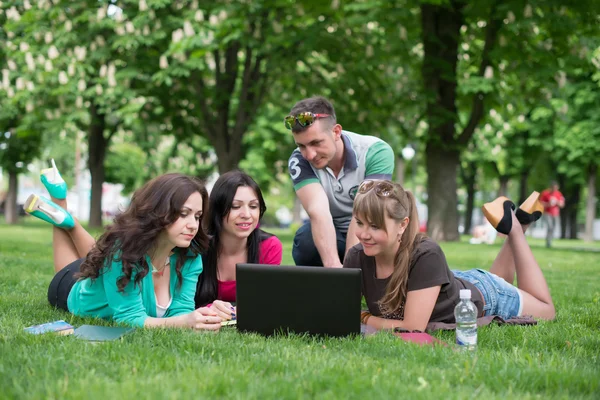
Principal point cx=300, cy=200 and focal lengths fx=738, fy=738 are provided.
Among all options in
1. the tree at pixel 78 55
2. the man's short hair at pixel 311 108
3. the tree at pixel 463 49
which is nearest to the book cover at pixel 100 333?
the man's short hair at pixel 311 108

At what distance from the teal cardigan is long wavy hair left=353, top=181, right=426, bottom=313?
1.34 m

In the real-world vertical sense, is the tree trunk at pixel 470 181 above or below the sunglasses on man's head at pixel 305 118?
above

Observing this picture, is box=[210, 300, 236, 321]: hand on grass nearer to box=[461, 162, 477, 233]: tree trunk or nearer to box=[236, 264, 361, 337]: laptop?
box=[236, 264, 361, 337]: laptop

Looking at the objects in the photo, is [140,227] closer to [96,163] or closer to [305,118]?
[305,118]

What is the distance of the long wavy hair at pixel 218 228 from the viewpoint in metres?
5.46

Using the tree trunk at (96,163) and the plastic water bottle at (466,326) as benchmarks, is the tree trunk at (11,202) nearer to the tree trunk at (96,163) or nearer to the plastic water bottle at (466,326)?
the tree trunk at (96,163)

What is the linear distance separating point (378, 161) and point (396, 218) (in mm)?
1629

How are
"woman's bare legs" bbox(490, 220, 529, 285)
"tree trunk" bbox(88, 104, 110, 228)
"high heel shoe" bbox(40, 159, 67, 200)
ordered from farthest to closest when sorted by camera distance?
"tree trunk" bbox(88, 104, 110, 228) < "high heel shoe" bbox(40, 159, 67, 200) < "woman's bare legs" bbox(490, 220, 529, 285)

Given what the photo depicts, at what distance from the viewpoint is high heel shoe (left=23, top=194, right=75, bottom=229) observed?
607cm

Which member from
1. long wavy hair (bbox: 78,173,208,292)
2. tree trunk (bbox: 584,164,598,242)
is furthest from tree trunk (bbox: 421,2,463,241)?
tree trunk (bbox: 584,164,598,242)

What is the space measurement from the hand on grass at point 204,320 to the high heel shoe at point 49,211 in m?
2.11

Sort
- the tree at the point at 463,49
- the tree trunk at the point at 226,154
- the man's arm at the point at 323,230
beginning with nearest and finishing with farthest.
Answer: the man's arm at the point at 323,230
the tree at the point at 463,49
the tree trunk at the point at 226,154

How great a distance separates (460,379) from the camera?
329cm

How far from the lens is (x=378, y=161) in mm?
6273
